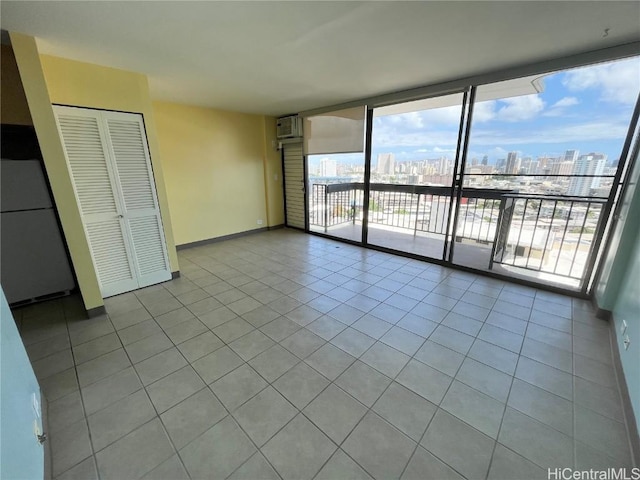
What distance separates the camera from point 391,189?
5.07 metres

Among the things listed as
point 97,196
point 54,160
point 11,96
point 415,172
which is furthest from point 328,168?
point 11,96

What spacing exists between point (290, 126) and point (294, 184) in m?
1.19

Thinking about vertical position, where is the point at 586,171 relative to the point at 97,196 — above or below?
above

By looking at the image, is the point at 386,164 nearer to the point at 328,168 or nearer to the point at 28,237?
the point at 328,168

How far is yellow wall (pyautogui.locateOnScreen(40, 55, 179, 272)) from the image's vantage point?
2.37 metres

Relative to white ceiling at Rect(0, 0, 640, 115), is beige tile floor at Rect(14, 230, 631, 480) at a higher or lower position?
lower

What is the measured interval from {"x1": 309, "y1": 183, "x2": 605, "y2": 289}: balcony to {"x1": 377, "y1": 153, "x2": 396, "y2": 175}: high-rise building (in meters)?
0.37

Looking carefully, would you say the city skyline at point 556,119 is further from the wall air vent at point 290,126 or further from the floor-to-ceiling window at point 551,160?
the wall air vent at point 290,126

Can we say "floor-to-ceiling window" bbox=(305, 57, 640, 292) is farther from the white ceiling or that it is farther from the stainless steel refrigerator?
the stainless steel refrigerator

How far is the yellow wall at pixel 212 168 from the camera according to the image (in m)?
4.17

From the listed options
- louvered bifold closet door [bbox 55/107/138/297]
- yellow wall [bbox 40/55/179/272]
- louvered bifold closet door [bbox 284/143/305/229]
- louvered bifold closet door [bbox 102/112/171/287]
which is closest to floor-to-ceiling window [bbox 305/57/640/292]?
louvered bifold closet door [bbox 284/143/305/229]

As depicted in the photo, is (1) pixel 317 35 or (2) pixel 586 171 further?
(2) pixel 586 171

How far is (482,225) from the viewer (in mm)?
4363

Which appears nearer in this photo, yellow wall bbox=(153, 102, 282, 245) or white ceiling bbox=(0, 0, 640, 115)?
white ceiling bbox=(0, 0, 640, 115)
